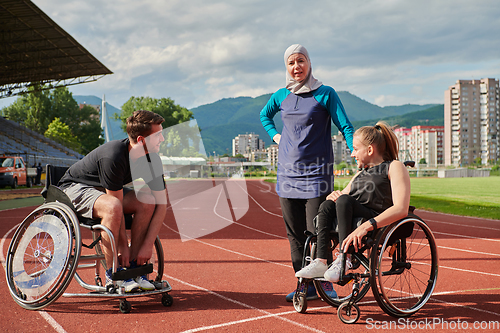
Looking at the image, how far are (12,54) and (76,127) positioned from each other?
42.8 meters

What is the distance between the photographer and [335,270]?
2.71m

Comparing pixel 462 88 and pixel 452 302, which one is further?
pixel 462 88

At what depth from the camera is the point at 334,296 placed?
312 centimetres

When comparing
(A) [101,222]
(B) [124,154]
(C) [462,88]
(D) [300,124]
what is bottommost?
(A) [101,222]

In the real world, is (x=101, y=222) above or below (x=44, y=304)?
above

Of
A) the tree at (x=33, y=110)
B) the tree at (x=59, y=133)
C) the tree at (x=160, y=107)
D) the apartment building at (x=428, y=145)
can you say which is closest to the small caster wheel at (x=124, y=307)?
the tree at (x=59, y=133)

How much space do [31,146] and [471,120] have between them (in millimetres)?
145707

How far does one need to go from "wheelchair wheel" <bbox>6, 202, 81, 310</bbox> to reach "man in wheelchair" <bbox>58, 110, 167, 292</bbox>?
19 centimetres

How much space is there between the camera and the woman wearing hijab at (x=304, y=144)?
329 cm

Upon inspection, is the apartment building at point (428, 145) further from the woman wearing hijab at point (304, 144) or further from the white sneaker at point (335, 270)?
the white sneaker at point (335, 270)

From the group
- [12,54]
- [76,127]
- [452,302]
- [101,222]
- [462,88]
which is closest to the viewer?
[101,222]

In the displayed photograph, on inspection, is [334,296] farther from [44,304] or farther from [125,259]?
[44,304]

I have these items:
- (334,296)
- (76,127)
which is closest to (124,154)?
(334,296)

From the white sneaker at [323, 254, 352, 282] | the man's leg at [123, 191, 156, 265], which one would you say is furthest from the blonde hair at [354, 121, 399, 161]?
the man's leg at [123, 191, 156, 265]
